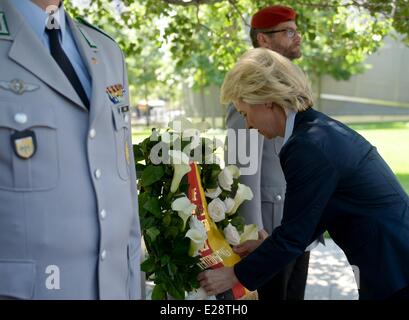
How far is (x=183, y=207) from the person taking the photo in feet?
7.72

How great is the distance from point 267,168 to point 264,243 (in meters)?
0.92

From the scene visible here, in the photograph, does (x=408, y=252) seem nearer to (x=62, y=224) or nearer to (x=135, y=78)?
(x=62, y=224)

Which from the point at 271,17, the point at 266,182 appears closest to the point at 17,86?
the point at 266,182

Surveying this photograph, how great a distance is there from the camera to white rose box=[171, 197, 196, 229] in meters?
2.34

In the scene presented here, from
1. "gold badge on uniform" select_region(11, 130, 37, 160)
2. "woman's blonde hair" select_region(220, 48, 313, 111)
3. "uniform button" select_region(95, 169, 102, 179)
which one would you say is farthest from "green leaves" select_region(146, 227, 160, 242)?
"gold badge on uniform" select_region(11, 130, 37, 160)

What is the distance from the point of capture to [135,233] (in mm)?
1804

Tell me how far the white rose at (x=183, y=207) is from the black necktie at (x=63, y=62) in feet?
2.87

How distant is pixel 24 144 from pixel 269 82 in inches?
43.5

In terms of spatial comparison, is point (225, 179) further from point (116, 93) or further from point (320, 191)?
point (116, 93)

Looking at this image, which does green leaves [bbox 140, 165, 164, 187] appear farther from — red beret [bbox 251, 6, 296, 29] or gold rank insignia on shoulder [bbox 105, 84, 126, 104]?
red beret [bbox 251, 6, 296, 29]

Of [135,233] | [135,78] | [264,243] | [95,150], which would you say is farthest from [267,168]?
[135,78]

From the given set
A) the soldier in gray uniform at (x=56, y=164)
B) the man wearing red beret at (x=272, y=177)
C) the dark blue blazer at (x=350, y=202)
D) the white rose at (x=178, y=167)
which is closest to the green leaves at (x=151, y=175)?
the white rose at (x=178, y=167)

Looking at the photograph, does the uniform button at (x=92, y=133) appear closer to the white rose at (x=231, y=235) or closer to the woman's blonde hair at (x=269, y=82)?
the woman's blonde hair at (x=269, y=82)

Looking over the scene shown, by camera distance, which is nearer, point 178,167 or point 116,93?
point 116,93
